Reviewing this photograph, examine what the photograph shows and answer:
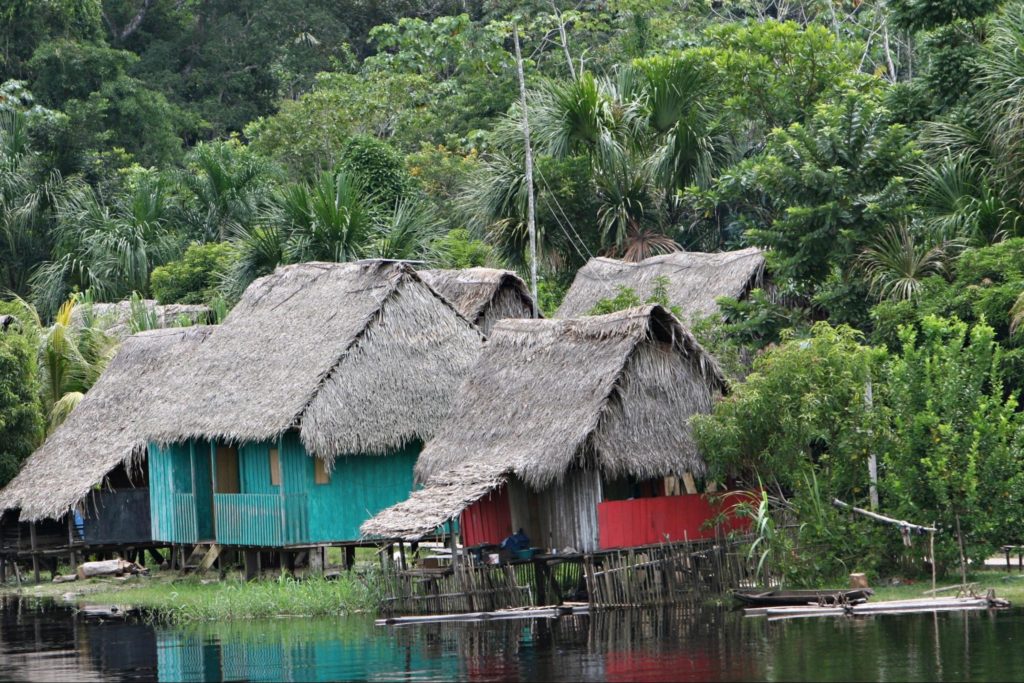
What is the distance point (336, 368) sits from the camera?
75.8 feet

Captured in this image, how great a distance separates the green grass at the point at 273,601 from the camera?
819 inches

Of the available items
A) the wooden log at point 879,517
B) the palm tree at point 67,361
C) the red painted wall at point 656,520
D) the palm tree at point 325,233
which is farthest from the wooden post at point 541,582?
the palm tree at point 67,361

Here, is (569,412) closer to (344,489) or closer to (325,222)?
(344,489)

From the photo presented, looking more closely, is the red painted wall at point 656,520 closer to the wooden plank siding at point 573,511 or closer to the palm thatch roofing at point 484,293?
the wooden plank siding at point 573,511

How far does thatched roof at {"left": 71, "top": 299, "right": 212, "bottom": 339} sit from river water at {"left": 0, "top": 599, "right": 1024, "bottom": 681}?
12.6m

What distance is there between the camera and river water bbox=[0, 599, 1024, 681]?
1398 cm

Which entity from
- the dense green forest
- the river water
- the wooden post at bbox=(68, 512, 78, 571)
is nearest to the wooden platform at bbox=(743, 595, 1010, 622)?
the river water

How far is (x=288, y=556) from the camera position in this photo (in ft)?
80.4

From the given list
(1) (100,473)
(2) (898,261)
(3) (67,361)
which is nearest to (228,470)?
(1) (100,473)

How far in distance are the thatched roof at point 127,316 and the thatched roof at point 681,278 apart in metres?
7.83

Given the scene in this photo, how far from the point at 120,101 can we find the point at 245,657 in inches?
1289

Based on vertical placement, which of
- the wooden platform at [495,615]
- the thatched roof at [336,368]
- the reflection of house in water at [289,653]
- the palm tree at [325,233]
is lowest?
the reflection of house in water at [289,653]

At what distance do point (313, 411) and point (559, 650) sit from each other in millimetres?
7620

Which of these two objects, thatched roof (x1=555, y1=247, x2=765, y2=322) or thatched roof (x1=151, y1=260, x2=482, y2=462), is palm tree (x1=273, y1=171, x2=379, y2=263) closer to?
thatched roof (x1=555, y1=247, x2=765, y2=322)
